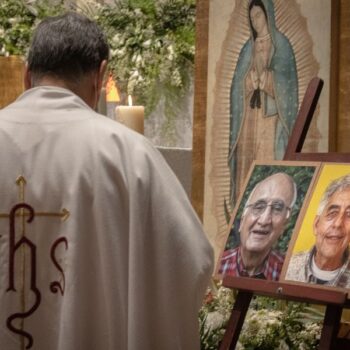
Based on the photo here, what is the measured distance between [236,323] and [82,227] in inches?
48.7

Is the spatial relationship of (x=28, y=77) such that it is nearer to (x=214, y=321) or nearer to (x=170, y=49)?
(x=214, y=321)

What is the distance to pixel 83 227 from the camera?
3.42 meters

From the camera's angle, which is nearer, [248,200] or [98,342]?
[98,342]

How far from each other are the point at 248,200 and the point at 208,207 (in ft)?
4.63

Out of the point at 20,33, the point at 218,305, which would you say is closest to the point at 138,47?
the point at 20,33

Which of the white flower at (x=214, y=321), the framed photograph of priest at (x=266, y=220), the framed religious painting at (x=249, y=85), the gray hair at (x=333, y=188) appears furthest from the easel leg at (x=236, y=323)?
the framed religious painting at (x=249, y=85)

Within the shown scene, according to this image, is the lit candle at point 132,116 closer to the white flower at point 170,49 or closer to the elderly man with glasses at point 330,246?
the white flower at point 170,49

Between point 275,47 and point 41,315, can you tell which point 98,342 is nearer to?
point 41,315

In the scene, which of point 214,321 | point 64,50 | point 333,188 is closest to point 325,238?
point 333,188

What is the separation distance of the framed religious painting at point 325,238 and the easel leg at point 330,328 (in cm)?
9

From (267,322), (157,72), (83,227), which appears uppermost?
(157,72)

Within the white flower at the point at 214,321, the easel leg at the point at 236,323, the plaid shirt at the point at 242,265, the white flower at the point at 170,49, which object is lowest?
the white flower at the point at 214,321

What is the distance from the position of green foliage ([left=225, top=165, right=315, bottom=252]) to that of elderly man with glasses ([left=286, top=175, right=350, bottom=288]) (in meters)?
0.09

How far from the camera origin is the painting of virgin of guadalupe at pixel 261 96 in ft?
18.3
